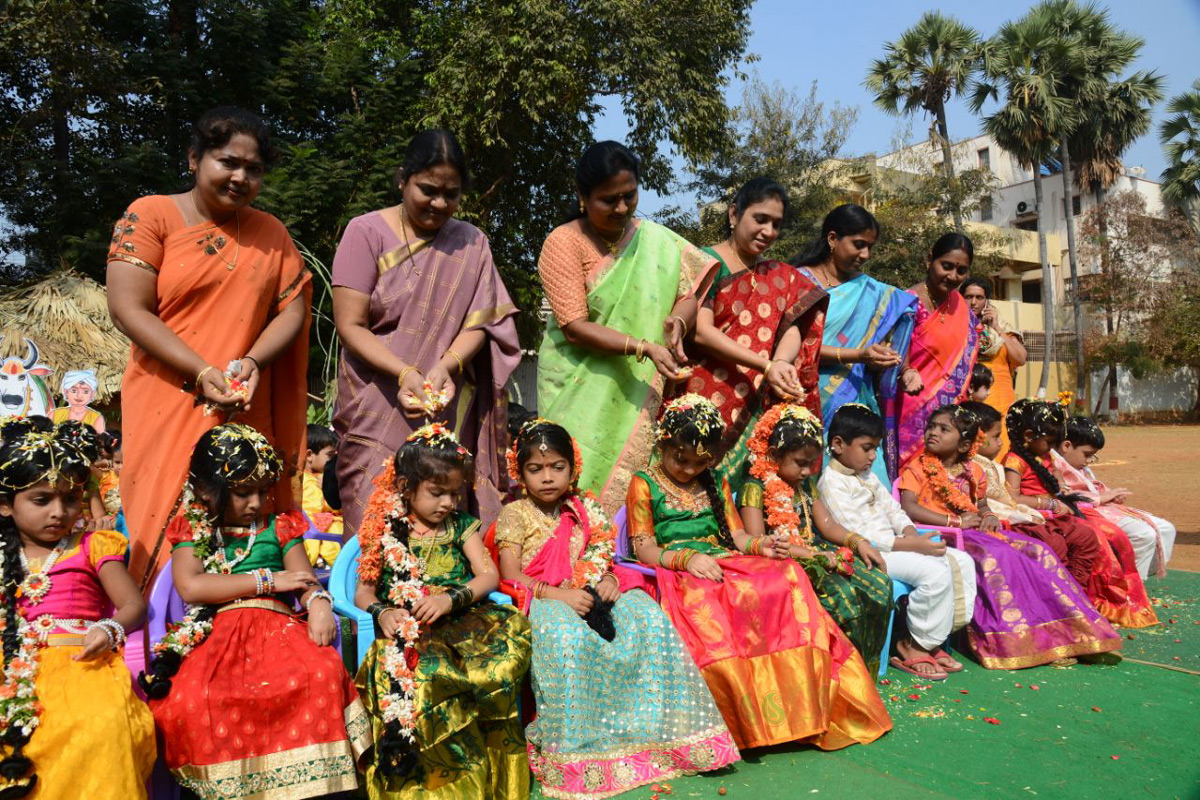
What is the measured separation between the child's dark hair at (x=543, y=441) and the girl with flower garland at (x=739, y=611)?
47 centimetres

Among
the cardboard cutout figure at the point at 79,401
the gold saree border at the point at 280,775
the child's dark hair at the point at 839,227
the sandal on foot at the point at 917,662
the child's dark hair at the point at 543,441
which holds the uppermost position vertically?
the child's dark hair at the point at 839,227

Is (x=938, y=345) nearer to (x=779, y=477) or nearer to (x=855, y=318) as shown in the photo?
(x=855, y=318)

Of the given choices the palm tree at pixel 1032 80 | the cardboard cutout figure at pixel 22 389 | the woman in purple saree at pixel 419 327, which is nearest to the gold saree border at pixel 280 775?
the woman in purple saree at pixel 419 327

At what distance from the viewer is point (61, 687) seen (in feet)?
8.99

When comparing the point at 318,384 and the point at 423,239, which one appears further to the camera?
the point at 318,384

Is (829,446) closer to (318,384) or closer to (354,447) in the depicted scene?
(354,447)

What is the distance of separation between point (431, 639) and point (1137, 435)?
29142mm

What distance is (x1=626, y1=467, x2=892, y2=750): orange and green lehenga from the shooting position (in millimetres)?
3578

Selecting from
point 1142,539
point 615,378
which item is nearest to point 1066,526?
point 1142,539

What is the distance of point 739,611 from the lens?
3.79 m

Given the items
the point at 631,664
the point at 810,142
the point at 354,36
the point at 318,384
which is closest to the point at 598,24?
the point at 354,36

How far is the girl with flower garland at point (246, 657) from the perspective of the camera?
281 centimetres

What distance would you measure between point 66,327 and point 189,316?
9147 millimetres

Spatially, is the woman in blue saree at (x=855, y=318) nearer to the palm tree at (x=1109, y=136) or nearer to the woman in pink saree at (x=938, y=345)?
the woman in pink saree at (x=938, y=345)
